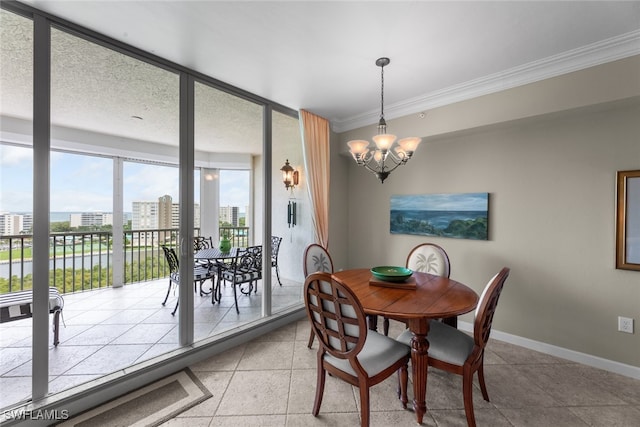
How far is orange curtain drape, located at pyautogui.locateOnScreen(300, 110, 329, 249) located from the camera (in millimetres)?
3396

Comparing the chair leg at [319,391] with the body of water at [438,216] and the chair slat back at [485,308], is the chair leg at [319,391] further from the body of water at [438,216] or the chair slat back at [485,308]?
the body of water at [438,216]

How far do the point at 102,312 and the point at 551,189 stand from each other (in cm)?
550

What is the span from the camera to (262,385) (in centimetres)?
202

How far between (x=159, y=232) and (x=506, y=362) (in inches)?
232

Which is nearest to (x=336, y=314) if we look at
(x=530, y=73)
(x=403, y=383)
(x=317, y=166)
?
(x=403, y=383)

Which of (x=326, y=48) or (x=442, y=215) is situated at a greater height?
(x=326, y=48)

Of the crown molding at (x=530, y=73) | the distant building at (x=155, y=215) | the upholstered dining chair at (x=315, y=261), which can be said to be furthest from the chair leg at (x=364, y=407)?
the distant building at (x=155, y=215)

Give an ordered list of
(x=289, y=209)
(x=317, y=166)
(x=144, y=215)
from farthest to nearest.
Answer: (x=144, y=215) < (x=289, y=209) < (x=317, y=166)

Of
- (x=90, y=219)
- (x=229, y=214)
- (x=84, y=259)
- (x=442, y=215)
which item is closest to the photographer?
(x=442, y=215)

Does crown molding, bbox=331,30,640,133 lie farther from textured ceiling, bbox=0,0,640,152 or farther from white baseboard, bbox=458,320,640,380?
white baseboard, bbox=458,320,640,380

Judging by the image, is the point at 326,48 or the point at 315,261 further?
the point at 315,261

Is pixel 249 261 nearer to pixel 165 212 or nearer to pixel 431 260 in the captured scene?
pixel 431 260

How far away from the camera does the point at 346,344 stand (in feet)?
4.98

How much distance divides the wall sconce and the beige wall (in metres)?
1.99
